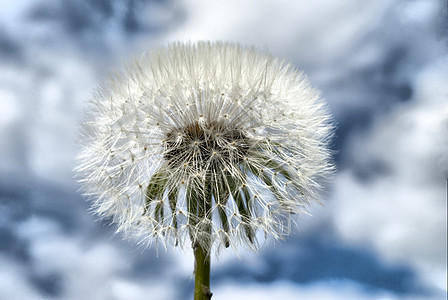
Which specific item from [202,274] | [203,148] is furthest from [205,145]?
[202,274]

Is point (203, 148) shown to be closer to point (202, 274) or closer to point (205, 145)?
point (205, 145)

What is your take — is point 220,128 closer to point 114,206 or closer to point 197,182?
point 197,182

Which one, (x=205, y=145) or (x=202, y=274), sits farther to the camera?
(x=205, y=145)

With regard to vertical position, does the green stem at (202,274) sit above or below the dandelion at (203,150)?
below

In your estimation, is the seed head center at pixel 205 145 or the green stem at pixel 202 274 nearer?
the green stem at pixel 202 274

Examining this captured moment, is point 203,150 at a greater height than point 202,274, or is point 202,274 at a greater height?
point 203,150
